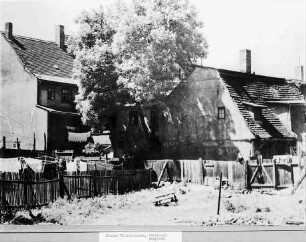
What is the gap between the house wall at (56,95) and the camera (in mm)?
28406

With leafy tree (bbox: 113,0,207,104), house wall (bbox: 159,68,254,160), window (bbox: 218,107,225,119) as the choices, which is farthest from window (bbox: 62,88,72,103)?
window (bbox: 218,107,225,119)

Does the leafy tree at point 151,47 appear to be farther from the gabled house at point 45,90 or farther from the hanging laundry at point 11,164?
the hanging laundry at point 11,164

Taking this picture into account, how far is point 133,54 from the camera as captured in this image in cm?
2020

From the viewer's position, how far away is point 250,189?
18.3m

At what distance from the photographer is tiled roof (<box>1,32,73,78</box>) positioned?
27.2m

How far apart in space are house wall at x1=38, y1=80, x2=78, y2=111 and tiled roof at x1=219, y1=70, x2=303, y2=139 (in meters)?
13.1

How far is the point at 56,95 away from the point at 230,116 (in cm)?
1417

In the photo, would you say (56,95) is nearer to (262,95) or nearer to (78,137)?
(78,137)

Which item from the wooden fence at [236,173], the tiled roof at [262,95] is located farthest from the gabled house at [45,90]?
the tiled roof at [262,95]

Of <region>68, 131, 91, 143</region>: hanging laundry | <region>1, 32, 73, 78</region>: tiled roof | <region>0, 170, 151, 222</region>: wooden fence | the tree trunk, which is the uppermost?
<region>1, 32, 73, 78</region>: tiled roof

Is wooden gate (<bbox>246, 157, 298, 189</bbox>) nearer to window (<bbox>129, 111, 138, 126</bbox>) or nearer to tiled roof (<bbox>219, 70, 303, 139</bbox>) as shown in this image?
tiled roof (<bbox>219, 70, 303, 139</bbox>)

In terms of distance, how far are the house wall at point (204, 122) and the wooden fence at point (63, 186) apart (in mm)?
5500

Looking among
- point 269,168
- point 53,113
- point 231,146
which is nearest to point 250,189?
point 269,168

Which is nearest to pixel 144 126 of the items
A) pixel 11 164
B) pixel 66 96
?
pixel 66 96
